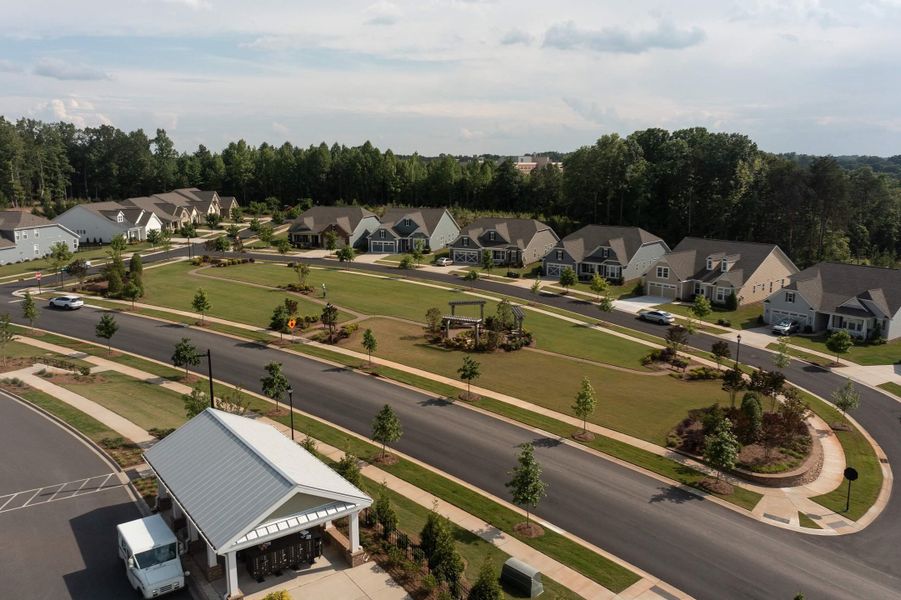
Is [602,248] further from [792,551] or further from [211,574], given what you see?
[211,574]

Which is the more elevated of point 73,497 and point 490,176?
point 490,176

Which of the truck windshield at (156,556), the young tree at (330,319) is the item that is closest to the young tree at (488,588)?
the truck windshield at (156,556)

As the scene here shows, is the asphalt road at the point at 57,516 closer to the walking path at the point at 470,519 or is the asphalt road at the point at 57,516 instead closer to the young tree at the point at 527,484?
the walking path at the point at 470,519

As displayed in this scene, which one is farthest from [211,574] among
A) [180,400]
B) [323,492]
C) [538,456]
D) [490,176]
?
[490,176]

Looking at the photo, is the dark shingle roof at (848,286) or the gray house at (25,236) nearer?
the dark shingle roof at (848,286)

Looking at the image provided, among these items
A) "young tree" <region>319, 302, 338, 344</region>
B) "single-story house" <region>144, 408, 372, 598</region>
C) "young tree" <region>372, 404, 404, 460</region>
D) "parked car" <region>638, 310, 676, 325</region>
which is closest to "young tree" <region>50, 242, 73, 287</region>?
"young tree" <region>319, 302, 338, 344</region>

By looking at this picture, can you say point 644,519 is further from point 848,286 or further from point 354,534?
point 848,286
